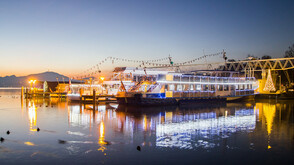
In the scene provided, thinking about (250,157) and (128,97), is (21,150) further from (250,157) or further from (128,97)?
(128,97)

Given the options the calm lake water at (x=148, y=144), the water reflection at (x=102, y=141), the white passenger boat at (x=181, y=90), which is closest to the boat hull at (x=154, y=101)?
the white passenger boat at (x=181, y=90)

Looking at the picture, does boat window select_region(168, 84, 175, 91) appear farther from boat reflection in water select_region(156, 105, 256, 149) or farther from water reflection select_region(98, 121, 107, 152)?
water reflection select_region(98, 121, 107, 152)

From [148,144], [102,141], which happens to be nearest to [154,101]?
[102,141]

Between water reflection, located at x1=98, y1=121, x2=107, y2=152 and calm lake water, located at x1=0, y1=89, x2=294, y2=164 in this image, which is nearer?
calm lake water, located at x1=0, y1=89, x2=294, y2=164

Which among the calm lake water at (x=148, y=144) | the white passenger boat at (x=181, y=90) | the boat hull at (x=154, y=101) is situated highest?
the white passenger boat at (x=181, y=90)

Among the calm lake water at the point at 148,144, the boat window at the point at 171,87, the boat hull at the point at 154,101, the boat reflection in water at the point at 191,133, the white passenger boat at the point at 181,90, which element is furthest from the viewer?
the boat window at the point at 171,87

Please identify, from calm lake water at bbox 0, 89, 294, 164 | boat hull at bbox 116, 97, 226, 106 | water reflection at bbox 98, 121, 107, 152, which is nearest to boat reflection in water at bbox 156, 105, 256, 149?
calm lake water at bbox 0, 89, 294, 164

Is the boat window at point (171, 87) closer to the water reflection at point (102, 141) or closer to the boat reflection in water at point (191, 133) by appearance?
the boat reflection in water at point (191, 133)

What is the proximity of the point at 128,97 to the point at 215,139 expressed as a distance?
23.6 meters

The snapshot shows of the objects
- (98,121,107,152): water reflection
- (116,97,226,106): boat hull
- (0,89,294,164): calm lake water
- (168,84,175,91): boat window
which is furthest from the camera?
(168,84,175,91): boat window

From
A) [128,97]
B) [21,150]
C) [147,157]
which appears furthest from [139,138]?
[128,97]

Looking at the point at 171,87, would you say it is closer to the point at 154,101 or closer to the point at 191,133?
the point at 154,101

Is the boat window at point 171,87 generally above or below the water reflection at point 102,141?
above

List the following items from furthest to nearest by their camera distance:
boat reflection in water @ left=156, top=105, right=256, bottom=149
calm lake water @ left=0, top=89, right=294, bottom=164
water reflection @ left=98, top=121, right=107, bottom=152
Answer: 1. boat reflection in water @ left=156, top=105, right=256, bottom=149
2. water reflection @ left=98, top=121, right=107, bottom=152
3. calm lake water @ left=0, top=89, right=294, bottom=164
